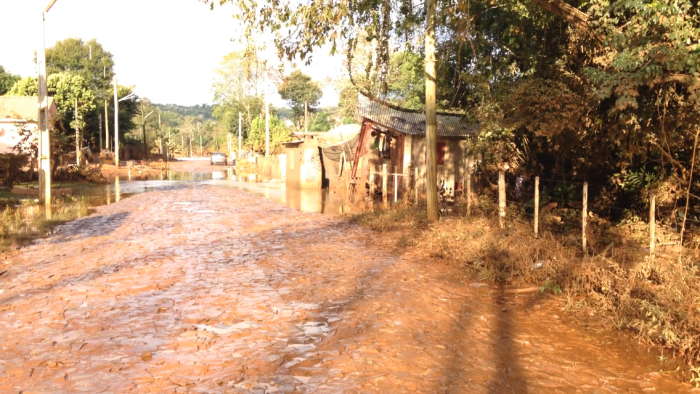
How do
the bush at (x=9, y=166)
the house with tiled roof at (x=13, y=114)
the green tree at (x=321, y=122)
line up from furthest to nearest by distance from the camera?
the green tree at (x=321, y=122), the house with tiled roof at (x=13, y=114), the bush at (x=9, y=166)

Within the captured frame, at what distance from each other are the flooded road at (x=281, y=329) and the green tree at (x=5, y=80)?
5989 centimetres

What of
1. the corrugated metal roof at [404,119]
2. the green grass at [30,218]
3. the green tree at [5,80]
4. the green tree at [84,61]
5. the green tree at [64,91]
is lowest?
the green grass at [30,218]

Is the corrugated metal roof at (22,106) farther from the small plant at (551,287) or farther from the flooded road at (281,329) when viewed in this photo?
the small plant at (551,287)

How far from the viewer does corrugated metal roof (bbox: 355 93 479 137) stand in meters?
22.1

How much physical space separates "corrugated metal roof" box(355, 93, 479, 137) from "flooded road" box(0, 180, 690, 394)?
11489mm

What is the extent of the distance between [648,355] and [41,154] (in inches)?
755

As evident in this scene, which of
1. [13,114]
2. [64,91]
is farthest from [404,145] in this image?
[64,91]

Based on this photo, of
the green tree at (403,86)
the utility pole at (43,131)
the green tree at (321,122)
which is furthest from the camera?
the green tree at (321,122)

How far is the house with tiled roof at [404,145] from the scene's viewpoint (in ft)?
72.7

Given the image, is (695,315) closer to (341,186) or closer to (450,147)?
(450,147)

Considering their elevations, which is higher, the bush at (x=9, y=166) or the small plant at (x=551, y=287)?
the bush at (x=9, y=166)

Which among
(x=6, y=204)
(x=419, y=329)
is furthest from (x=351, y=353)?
(x=6, y=204)

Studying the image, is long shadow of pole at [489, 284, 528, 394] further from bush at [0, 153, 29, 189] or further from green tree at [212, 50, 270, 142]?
green tree at [212, 50, 270, 142]

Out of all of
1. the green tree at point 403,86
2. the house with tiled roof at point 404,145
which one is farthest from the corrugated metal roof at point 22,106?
the house with tiled roof at point 404,145
